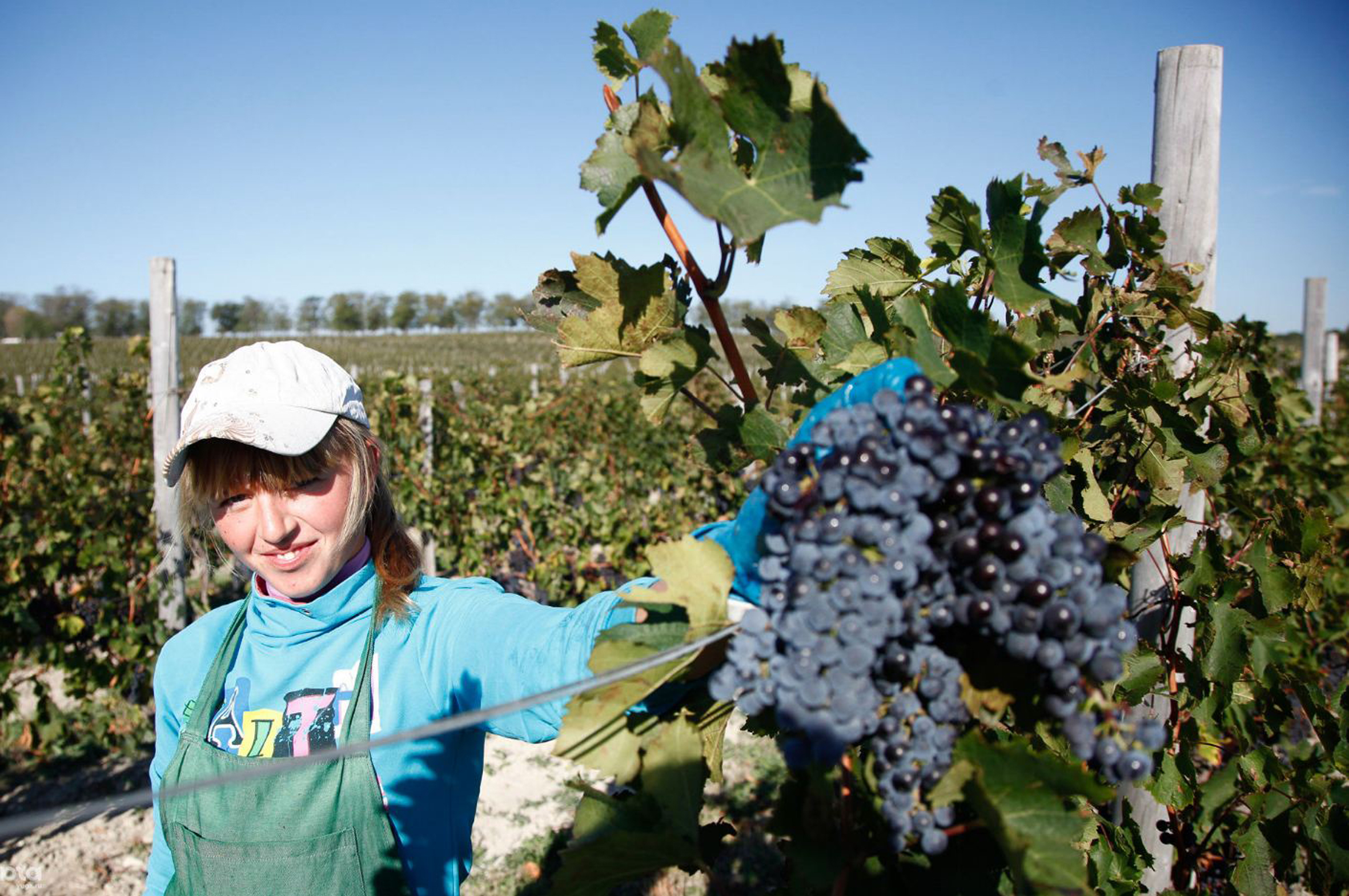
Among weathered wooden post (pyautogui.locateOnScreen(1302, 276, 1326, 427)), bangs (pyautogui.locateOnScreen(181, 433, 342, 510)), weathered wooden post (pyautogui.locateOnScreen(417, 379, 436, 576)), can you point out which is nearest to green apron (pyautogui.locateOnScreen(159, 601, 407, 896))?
bangs (pyautogui.locateOnScreen(181, 433, 342, 510))

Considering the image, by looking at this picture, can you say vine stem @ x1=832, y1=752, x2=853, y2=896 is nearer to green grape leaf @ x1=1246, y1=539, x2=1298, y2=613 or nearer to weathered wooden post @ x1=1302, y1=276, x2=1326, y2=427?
green grape leaf @ x1=1246, y1=539, x2=1298, y2=613

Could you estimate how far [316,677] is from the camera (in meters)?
1.66

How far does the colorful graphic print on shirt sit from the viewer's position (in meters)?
1.60

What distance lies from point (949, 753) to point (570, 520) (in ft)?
19.4

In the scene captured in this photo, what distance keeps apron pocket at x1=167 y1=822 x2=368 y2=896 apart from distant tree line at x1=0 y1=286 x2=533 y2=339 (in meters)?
78.1

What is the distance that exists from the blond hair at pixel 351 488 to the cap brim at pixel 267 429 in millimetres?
39

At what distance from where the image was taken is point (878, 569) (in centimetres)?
69

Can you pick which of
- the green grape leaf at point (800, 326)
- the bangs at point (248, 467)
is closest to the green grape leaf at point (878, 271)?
the green grape leaf at point (800, 326)

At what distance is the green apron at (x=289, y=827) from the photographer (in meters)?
1.54

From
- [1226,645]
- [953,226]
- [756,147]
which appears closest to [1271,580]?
[1226,645]

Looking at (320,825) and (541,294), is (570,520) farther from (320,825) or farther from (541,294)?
(541,294)

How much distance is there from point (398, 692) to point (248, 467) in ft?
1.66

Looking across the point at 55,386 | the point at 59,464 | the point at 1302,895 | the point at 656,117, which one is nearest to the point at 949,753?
the point at 656,117

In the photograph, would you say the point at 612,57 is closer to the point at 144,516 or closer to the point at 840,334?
the point at 840,334
